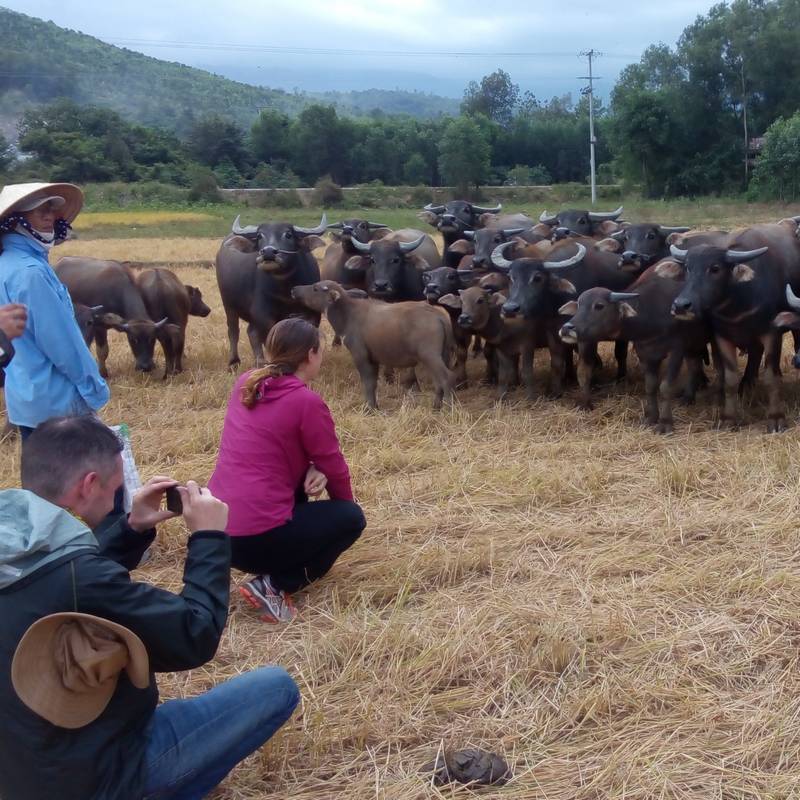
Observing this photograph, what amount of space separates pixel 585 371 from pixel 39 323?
497 centimetres

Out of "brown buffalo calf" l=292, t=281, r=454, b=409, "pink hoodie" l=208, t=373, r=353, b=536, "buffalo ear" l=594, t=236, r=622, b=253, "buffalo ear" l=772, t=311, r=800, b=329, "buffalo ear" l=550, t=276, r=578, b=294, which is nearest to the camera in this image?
"pink hoodie" l=208, t=373, r=353, b=536

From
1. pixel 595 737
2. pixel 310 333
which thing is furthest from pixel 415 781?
pixel 310 333

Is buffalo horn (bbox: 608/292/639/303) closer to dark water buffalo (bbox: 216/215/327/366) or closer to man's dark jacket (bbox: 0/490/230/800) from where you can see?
dark water buffalo (bbox: 216/215/327/366)

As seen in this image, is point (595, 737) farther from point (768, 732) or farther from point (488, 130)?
point (488, 130)

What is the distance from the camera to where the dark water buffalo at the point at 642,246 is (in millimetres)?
8953

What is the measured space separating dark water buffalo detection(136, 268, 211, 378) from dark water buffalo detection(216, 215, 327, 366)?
21.8 inches

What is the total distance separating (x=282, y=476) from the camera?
4762 mm

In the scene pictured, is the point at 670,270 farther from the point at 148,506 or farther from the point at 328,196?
the point at 328,196

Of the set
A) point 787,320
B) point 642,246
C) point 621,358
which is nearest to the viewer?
point 787,320

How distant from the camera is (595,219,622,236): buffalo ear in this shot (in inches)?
441

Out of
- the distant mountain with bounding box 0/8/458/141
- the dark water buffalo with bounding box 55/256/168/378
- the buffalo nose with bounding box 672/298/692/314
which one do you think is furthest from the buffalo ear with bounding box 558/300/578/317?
the distant mountain with bounding box 0/8/458/141

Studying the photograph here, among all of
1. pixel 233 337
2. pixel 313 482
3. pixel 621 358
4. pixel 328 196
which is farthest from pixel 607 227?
pixel 328 196

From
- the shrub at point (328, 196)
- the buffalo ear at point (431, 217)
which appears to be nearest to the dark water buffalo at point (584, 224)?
the buffalo ear at point (431, 217)

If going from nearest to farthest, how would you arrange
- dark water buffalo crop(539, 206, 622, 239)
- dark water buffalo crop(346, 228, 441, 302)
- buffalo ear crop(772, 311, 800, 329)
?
buffalo ear crop(772, 311, 800, 329), dark water buffalo crop(346, 228, 441, 302), dark water buffalo crop(539, 206, 622, 239)
